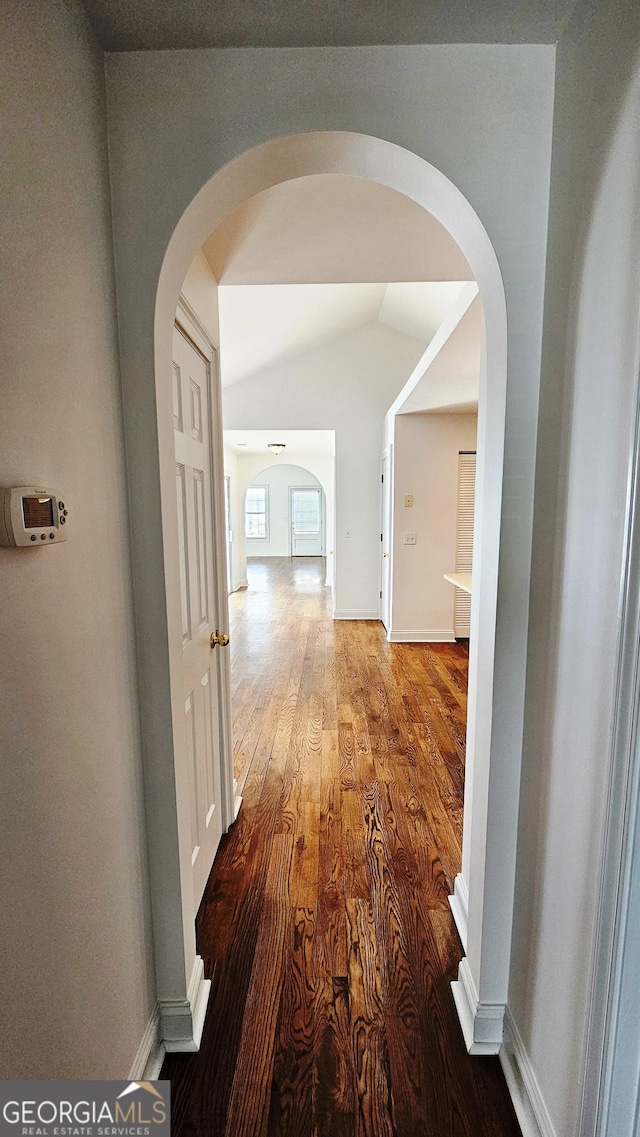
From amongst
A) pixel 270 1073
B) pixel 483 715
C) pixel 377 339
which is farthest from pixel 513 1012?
pixel 377 339

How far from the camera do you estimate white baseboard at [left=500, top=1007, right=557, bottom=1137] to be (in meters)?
1.06

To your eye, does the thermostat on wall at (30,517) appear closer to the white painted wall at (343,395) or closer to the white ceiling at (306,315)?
the white ceiling at (306,315)

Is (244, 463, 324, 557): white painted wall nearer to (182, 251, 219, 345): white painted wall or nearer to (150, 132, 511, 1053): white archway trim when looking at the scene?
(182, 251, 219, 345): white painted wall

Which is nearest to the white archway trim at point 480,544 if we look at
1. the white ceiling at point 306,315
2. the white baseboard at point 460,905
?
the white baseboard at point 460,905

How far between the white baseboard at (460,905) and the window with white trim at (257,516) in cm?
1286

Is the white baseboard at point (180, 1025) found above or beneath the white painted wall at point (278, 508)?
beneath

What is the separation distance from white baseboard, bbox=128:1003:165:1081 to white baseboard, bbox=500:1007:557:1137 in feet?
2.85

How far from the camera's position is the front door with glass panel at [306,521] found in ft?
46.5

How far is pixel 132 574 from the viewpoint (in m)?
1.17

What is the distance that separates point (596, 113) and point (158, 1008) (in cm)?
220

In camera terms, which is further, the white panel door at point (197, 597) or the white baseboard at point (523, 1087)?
the white panel door at point (197, 597)

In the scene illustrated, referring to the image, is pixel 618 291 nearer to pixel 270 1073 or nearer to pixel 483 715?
pixel 483 715

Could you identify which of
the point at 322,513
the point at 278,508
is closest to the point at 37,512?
the point at 278,508

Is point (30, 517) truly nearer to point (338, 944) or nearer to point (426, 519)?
point (338, 944)
